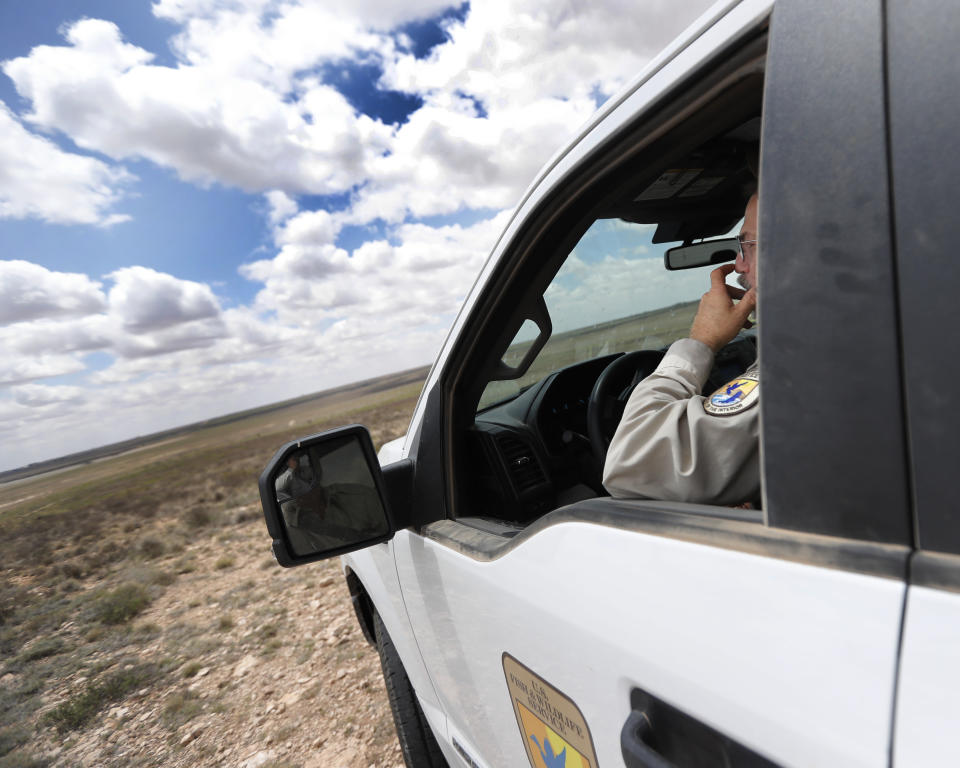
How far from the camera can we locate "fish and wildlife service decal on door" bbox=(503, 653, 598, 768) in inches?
36.4

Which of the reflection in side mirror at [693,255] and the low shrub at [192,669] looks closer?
the reflection in side mirror at [693,255]

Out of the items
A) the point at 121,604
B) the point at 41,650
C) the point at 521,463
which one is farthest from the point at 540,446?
the point at 121,604

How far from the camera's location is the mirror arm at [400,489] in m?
1.58

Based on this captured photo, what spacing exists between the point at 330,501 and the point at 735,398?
1056mm

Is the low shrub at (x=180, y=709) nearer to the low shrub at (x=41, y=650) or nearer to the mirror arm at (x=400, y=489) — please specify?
the low shrub at (x=41, y=650)

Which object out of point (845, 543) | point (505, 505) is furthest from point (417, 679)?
point (845, 543)

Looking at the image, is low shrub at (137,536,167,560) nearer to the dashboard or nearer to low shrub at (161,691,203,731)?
low shrub at (161,691,203,731)

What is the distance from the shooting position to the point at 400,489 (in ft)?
5.33

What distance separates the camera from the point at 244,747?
3828mm

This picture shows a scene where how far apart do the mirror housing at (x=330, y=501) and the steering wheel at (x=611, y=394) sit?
84 cm

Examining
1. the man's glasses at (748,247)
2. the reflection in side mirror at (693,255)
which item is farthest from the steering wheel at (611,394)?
the man's glasses at (748,247)

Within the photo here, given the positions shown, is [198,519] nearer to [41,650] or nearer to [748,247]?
[41,650]

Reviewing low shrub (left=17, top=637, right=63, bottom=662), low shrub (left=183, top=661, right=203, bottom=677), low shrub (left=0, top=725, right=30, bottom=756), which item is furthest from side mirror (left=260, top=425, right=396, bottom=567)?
low shrub (left=17, top=637, right=63, bottom=662)

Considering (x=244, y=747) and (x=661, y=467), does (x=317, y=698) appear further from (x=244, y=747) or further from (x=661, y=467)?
(x=661, y=467)
